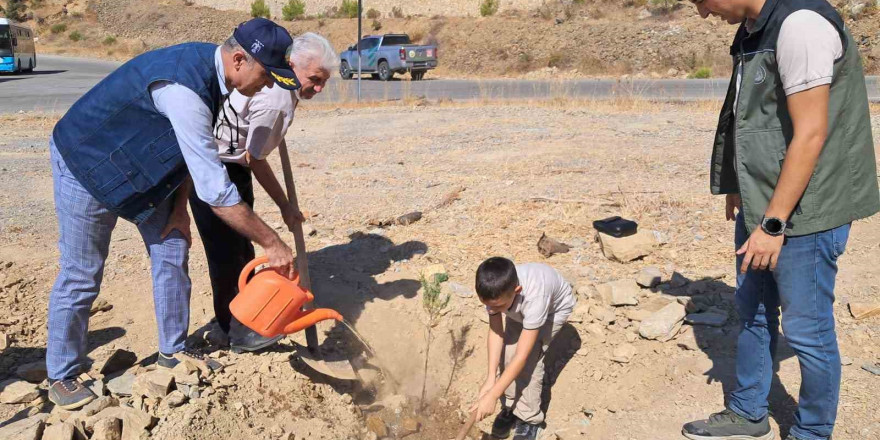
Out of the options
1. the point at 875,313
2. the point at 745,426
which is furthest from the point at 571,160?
the point at 745,426

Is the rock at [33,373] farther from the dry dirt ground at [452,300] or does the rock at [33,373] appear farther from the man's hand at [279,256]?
the man's hand at [279,256]

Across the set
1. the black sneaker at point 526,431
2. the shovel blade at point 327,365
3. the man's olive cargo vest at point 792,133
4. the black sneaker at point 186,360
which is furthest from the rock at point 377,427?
Answer: the man's olive cargo vest at point 792,133

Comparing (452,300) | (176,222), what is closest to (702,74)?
(452,300)

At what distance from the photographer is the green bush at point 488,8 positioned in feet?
114

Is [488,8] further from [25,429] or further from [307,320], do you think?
[25,429]

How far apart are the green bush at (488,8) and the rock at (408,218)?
1206 inches

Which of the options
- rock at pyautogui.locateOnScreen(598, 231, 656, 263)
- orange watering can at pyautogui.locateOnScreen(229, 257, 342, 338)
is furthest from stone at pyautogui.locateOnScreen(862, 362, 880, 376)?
orange watering can at pyautogui.locateOnScreen(229, 257, 342, 338)

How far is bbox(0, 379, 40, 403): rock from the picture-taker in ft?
10.9

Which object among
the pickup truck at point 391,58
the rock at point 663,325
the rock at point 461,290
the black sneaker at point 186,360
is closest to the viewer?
the black sneaker at point 186,360

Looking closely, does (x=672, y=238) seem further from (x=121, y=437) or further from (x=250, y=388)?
(x=121, y=437)

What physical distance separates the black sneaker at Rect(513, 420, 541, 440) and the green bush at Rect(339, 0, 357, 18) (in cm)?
3826

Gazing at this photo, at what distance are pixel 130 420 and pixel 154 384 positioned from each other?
0.62ft

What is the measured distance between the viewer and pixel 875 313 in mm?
3924

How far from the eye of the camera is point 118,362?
363cm
